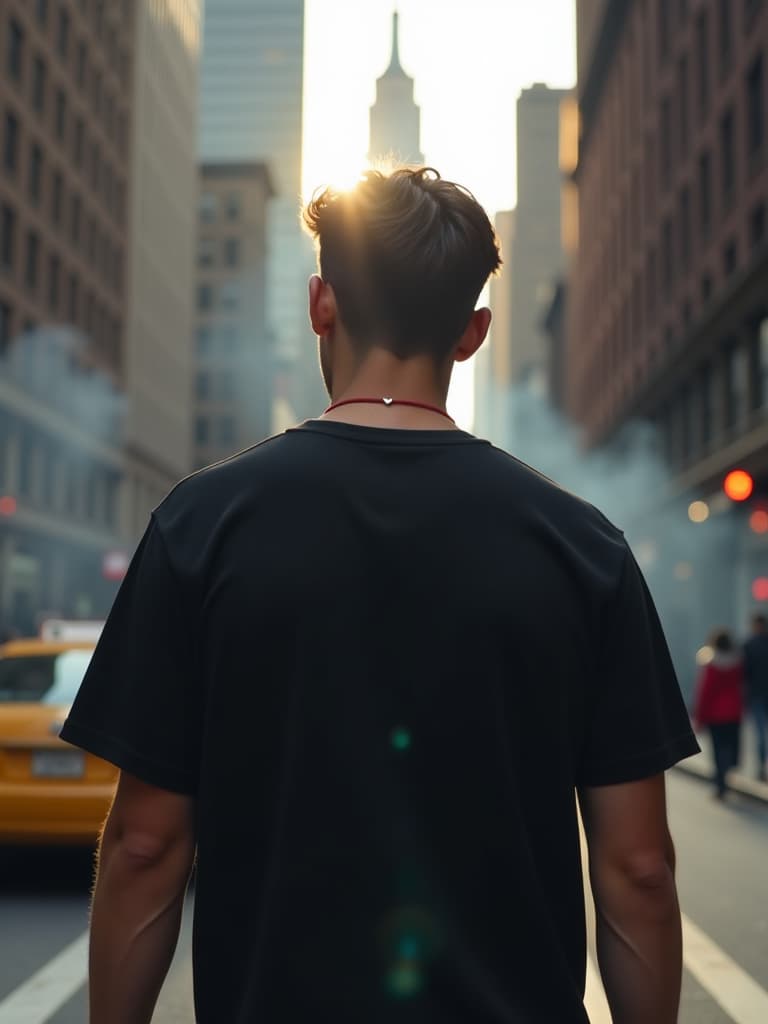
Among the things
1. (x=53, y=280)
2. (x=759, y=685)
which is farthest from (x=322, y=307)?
(x=53, y=280)

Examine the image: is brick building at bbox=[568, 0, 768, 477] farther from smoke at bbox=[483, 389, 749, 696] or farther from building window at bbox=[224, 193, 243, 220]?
building window at bbox=[224, 193, 243, 220]

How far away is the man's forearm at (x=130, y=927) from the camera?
183cm

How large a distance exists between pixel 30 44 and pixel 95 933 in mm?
46637

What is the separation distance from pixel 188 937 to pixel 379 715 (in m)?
6.25

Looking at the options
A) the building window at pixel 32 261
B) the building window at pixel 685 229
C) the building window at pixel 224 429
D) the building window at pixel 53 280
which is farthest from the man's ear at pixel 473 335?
the building window at pixel 224 429

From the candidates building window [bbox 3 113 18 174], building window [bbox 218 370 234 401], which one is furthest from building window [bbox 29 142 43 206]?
building window [bbox 218 370 234 401]

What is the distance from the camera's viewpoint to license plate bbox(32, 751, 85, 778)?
885 cm

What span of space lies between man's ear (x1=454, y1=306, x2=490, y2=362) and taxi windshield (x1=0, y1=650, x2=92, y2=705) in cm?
749

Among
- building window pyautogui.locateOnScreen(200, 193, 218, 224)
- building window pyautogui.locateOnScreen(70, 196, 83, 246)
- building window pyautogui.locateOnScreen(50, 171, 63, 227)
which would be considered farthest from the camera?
building window pyautogui.locateOnScreen(200, 193, 218, 224)

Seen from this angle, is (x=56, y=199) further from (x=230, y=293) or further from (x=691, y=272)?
(x=230, y=293)

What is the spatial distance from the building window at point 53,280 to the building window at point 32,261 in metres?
1.56

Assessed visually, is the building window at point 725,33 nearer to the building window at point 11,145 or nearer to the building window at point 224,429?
the building window at point 11,145

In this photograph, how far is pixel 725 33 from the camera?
37188 millimetres

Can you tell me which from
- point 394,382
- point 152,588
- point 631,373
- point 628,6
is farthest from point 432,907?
point 628,6
